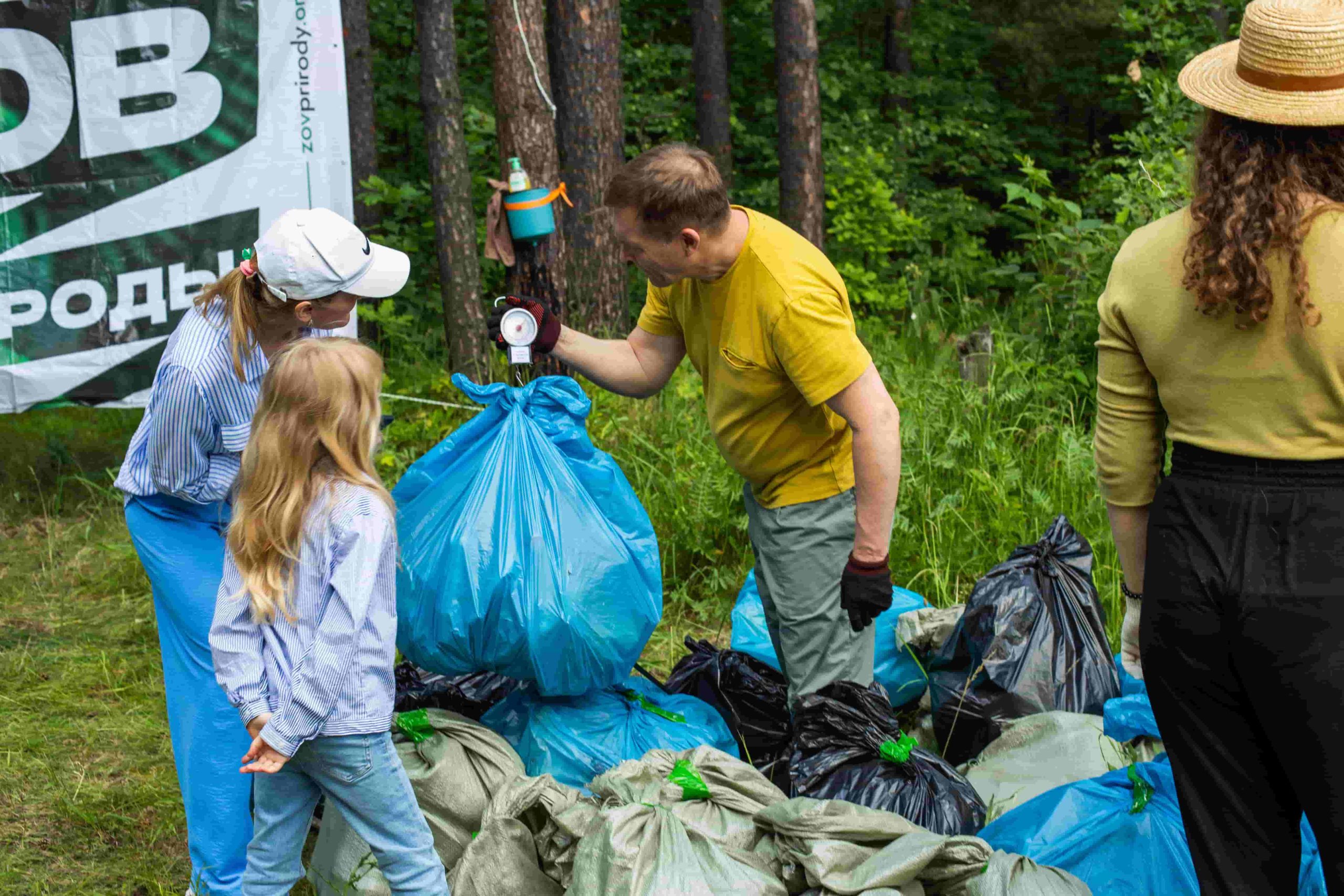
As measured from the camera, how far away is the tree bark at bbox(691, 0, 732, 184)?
10.3 metres

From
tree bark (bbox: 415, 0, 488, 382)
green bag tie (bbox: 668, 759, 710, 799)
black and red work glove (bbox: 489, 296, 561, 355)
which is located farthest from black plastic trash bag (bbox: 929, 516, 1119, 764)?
tree bark (bbox: 415, 0, 488, 382)

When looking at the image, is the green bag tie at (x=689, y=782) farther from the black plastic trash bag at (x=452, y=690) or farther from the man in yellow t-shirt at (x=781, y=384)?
the black plastic trash bag at (x=452, y=690)

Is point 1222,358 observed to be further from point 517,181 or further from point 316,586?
point 517,181

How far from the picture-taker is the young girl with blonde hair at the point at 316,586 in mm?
2033

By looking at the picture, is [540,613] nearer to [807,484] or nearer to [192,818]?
[807,484]

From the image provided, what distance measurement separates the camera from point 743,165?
1145 centimetres

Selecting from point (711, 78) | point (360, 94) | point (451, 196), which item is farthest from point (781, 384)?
point (711, 78)

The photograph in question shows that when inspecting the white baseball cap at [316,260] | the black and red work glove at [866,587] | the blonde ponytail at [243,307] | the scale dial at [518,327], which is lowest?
the black and red work glove at [866,587]

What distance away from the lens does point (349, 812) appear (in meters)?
2.17

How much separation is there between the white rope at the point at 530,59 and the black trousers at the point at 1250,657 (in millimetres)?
2801

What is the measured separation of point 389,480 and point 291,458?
10.3 feet

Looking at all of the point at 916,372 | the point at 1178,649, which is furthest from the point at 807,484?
the point at 916,372

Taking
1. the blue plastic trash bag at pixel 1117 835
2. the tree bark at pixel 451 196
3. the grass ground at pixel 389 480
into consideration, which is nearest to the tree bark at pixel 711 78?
the tree bark at pixel 451 196

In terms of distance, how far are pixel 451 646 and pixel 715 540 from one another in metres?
2.01
